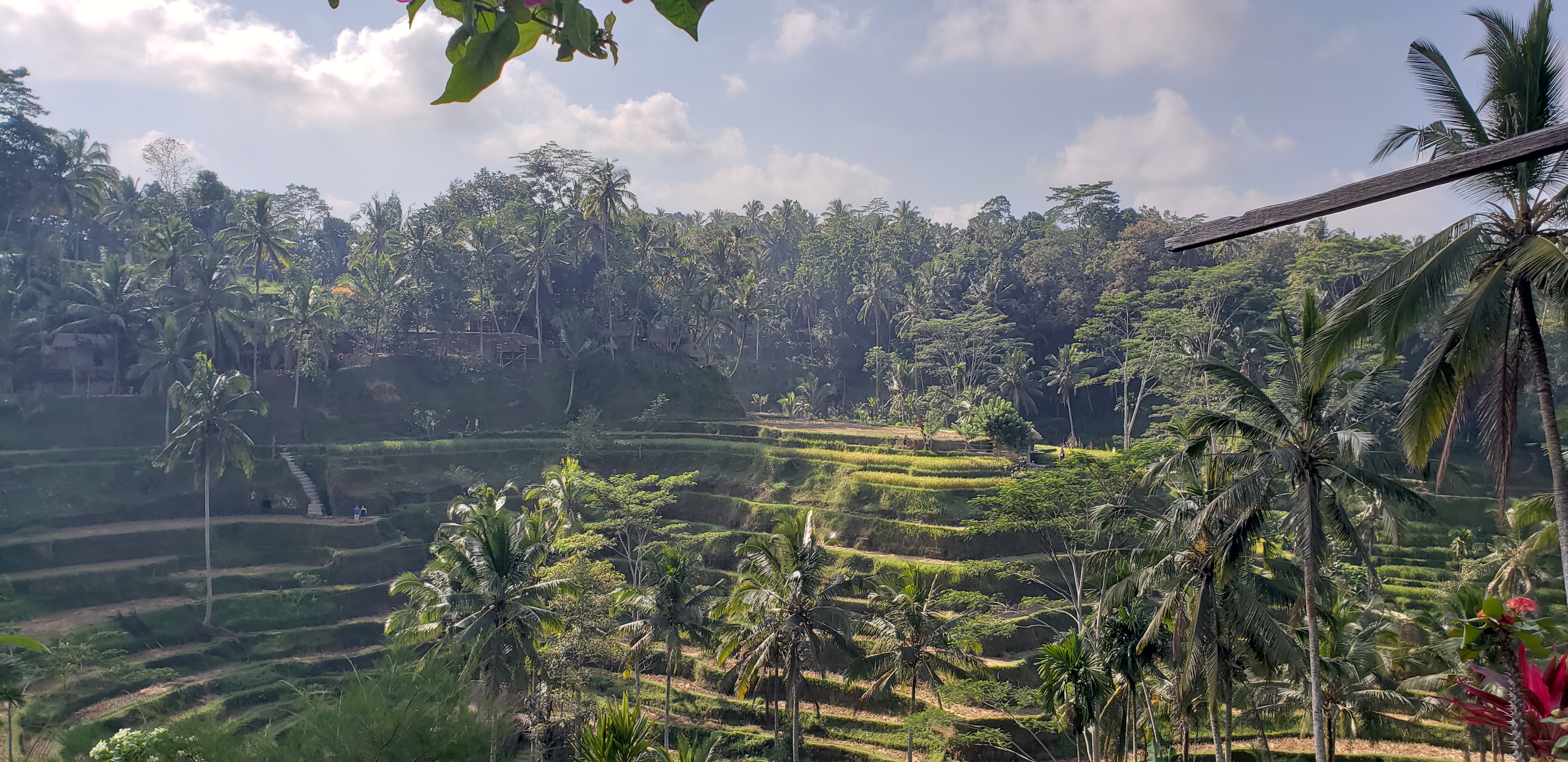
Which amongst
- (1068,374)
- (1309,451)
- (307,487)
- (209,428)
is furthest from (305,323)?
(1309,451)

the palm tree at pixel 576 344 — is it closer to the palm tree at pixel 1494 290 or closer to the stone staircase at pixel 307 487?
the stone staircase at pixel 307 487

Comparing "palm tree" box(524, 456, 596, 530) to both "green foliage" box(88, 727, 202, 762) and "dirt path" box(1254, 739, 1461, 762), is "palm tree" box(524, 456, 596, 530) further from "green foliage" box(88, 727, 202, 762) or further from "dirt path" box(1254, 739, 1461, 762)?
"dirt path" box(1254, 739, 1461, 762)

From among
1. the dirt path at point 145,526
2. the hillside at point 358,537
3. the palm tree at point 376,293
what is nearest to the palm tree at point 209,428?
the hillside at point 358,537

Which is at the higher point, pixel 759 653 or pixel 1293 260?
pixel 1293 260

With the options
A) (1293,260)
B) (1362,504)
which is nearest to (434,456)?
(1362,504)

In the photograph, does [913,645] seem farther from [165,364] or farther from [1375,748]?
[165,364]

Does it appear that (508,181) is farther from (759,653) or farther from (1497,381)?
(1497,381)

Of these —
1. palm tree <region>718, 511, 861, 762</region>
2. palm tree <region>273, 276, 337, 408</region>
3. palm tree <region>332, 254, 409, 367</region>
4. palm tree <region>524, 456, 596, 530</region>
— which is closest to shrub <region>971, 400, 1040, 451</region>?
palm tree <region>718, 511, 861, 762</region>
